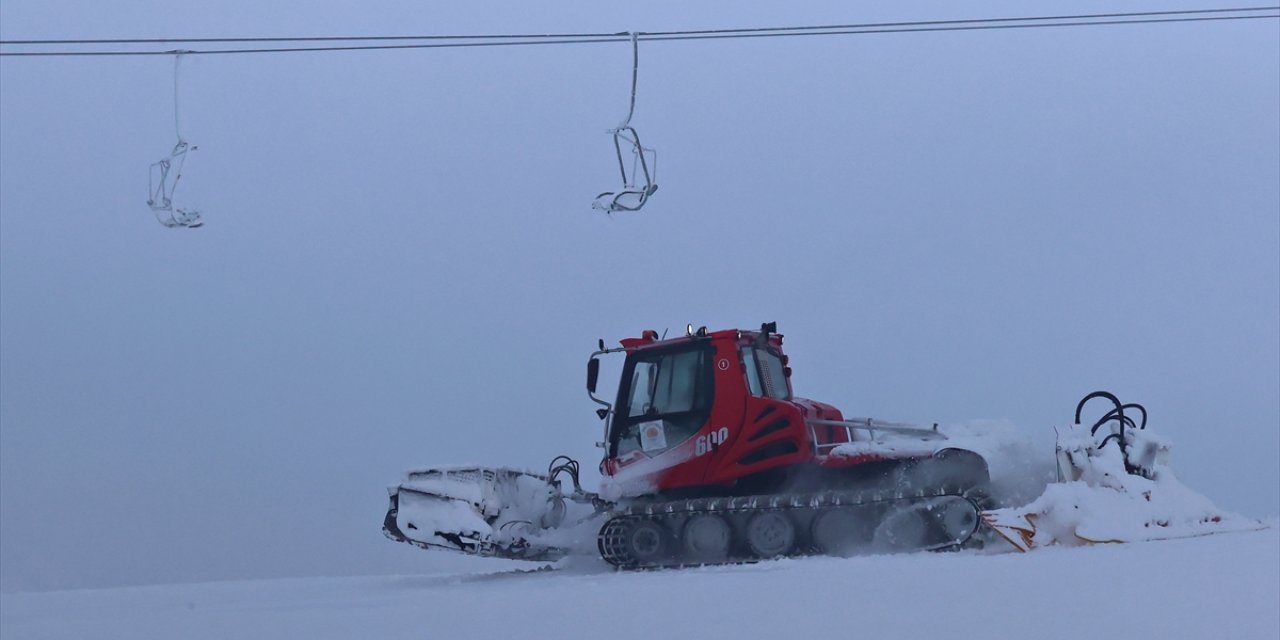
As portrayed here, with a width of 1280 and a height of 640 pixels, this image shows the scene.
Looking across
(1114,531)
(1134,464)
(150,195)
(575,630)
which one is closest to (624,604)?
(575,630)

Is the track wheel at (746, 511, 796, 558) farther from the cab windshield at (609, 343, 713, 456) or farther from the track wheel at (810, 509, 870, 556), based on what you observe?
the cab windshield at (609, 343, 713, 456)

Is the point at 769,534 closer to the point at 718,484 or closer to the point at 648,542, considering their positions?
the point at 718,484

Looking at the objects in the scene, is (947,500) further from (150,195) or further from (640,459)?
(150,195)

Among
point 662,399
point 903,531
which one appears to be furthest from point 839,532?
point 662,399

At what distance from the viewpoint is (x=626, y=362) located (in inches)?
546

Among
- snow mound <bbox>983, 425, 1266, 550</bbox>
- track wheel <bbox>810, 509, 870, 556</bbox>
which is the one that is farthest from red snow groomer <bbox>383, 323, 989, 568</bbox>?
snow mound <bbox>983, 425, 1266, 550</bbox>

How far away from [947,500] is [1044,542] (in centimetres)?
96

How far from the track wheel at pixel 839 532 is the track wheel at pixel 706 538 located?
0.92 metres

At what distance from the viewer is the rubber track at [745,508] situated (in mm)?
11992

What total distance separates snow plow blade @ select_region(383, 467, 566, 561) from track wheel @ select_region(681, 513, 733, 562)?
5.89ft

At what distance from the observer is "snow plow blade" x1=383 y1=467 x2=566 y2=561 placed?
44.8 ft

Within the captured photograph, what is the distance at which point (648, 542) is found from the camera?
13234 mm

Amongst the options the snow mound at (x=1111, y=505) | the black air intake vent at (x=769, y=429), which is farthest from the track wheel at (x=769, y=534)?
the snow mound at (x=1111, y=505)

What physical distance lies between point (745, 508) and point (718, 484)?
61 cm
